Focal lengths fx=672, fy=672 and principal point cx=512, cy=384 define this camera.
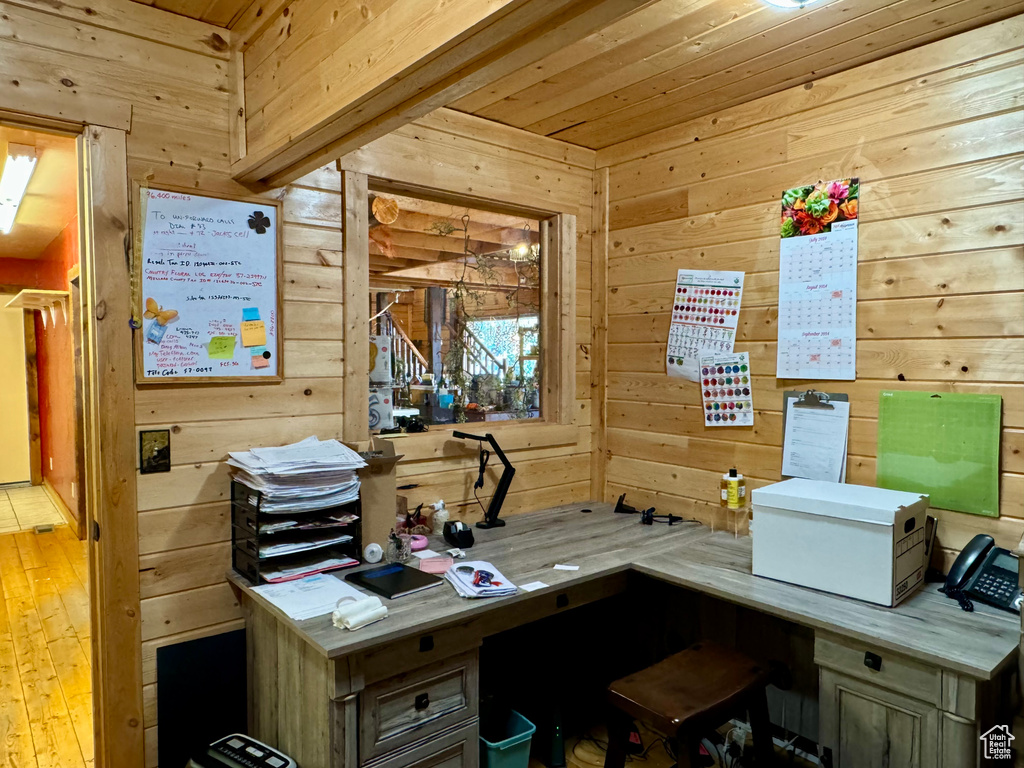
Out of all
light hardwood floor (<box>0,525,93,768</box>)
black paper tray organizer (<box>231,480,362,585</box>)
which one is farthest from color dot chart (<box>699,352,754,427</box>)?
light hardwood floor (<box>0,525,93,768</box>)

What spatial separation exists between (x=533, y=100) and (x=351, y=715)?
84.3 inches

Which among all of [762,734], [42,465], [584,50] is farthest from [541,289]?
[42,465]

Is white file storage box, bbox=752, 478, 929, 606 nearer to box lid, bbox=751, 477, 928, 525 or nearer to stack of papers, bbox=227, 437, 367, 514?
box lid, bbox=751, 477, 928, 525

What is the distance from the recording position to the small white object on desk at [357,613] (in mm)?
1638

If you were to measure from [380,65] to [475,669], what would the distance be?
5.13 feet

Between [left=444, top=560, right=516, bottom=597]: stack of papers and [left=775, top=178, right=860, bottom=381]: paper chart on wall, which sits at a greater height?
[left=775, top=178, right=860, bottom=381]: paper chart on wall

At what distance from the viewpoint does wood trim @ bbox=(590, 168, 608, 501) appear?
10.1 feet

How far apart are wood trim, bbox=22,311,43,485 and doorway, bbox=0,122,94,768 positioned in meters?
0.01

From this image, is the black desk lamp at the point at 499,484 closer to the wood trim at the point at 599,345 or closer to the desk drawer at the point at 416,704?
the wood trim at the point at 599,345

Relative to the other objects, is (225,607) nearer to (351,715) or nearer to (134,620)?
(134,620)

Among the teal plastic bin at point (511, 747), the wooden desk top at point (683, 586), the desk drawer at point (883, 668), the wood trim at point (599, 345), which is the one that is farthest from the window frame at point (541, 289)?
the desk drawer at point (883, 668)

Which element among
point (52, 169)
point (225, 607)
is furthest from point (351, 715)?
point (52, 169)

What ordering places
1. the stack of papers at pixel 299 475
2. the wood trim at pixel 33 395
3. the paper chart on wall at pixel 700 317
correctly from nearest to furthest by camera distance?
1. the stack of papers at pixel 299 475
2. the paper chart on wall at pixel 700 317
3. the wood trim at pixel 33 395

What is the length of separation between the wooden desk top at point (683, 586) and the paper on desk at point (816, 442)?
34 cm
